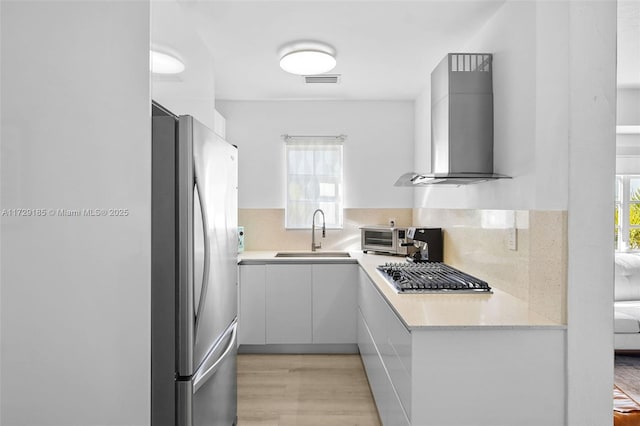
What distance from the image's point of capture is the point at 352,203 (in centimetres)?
430

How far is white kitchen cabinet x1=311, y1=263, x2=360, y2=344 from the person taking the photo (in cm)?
362

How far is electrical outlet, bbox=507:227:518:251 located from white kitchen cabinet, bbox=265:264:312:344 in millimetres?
1789

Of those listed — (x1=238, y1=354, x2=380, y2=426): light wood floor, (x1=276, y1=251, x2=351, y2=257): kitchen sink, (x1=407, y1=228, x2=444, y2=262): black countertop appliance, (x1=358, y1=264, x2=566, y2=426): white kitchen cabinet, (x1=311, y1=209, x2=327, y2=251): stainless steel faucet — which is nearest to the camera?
(x1=358, y1=264, x2=566, y2=426): white kitchen cabinet

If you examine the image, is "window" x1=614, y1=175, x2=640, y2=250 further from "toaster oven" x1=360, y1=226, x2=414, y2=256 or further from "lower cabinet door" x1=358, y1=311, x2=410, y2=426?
"lower cabinet door" x1=358, y1=311, x2=410, y2=426

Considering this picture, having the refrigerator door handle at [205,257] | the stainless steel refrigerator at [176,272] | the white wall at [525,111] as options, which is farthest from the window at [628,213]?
the stainless steel refrigerator at [176,272]

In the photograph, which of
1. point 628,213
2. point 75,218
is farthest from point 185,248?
point 628,213

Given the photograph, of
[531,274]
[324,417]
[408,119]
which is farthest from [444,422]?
[408,119]

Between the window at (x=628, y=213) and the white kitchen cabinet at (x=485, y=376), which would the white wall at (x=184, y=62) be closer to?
the white kitchen cabinet at (x=485, y=376)

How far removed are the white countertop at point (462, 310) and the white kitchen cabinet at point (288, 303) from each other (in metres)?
1.22

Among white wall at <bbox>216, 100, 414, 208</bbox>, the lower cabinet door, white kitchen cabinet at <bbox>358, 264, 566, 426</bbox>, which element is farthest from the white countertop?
white wall at <bbox>216, 100, 414, 208</bbox>

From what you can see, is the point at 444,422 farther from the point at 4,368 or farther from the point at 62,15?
the point at 62,15

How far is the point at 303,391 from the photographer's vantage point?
116 inches

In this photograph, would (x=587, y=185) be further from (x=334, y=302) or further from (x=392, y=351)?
(x=334, y=302)

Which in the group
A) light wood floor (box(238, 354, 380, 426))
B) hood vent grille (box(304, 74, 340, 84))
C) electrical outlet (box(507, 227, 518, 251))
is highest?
hood vent grille (box(304, 74, 340, 84))
